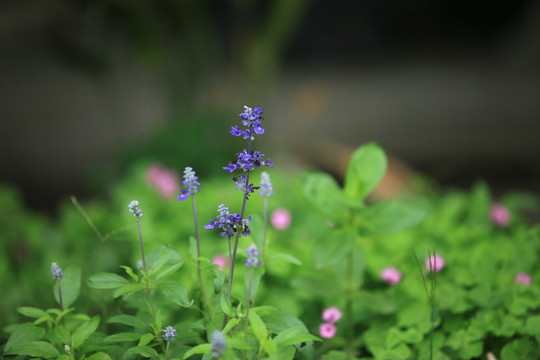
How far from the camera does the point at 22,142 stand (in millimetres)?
4441

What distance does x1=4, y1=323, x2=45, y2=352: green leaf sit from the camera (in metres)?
0.74

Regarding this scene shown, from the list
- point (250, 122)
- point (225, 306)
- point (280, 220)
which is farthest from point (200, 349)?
point (280, 220)

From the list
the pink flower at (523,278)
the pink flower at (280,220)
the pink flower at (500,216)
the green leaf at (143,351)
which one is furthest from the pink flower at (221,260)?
the pink flower at (500,216)

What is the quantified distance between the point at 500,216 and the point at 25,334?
125 centimetres

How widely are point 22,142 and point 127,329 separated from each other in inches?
159

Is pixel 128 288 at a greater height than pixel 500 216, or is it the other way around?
pixel 500 216

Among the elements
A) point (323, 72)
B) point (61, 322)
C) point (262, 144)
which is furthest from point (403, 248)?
point (323, 72)

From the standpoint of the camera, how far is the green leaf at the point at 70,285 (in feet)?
2.63

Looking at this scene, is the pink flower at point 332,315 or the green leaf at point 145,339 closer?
the green leaf at point 145,339

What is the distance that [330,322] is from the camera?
3.21 ft

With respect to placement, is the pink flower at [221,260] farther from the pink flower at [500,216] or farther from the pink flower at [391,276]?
the pink flower at [500,216]

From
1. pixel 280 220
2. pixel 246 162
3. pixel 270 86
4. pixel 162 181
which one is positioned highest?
pixel 270 86

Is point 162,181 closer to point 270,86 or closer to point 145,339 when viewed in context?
point 145,339

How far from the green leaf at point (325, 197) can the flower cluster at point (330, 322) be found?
184 mm
